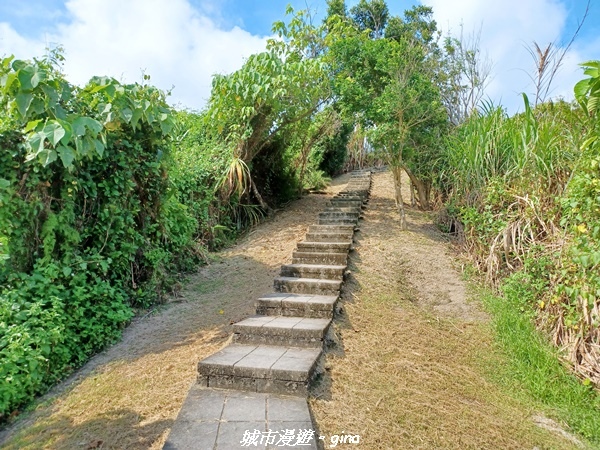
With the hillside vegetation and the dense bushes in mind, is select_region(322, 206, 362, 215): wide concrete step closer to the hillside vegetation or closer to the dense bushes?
the hillside vegetation

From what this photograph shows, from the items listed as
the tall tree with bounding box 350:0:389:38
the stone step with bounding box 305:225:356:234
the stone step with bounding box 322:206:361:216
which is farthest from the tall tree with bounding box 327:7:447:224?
the tall tree with bounding box 350:0:389:38

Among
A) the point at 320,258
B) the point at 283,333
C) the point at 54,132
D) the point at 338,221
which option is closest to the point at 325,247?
the point at 320,258

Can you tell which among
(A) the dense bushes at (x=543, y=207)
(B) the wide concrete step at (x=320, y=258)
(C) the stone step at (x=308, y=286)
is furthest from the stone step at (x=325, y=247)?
(A) the dense bushes at (x=543, y=207)

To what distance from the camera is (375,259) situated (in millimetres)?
5363

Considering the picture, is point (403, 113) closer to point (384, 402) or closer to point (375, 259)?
point (375, 259)

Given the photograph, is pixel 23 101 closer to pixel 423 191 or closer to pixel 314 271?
pixel 314 271

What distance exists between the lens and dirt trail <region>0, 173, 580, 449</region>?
2.42 metres

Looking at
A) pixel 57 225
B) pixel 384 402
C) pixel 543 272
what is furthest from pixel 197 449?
pixel 543 272

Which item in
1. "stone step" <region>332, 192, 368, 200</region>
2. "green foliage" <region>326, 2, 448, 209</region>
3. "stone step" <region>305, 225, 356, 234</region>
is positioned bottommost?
"stone step" <region>305, 225, 356, 234</region>

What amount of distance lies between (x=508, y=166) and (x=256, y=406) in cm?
447

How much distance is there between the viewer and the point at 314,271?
4691 mm

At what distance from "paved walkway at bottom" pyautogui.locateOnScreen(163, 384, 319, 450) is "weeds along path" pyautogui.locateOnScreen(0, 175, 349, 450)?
0.15 m

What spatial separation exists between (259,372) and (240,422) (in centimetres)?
41

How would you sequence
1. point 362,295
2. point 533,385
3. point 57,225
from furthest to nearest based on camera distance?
point 362,295, point 57,225, point 533,385
